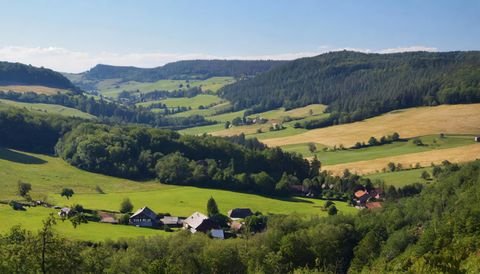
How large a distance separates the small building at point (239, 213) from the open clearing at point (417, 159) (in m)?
39.5

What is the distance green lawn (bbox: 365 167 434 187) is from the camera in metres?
107

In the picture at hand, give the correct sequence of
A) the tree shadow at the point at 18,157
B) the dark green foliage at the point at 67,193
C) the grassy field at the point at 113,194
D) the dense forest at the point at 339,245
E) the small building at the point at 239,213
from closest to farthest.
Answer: the dense forest at the point at 339,245 → the small building at the point at 239,213 → the grassy field at the point at 113,194 → the dark green foliage at the point at 67,193 → the tree shadow at the point at 18,157

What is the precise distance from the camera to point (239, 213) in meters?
87.9

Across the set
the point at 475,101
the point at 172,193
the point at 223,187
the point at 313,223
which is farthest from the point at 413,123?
the point at 313,223

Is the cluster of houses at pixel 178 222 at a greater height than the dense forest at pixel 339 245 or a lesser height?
lesser

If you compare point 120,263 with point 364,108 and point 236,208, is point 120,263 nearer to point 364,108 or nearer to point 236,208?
point 236,208

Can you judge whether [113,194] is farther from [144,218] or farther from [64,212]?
[64,212]

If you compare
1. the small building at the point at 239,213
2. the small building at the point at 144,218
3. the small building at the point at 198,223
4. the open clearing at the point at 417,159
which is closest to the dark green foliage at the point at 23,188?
the small building at the point at 144,218

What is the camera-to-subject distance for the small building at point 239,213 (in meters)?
87.1

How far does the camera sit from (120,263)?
51875mm

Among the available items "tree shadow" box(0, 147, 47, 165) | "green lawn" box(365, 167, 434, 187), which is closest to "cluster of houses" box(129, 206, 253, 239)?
"green lawn" box(365, 167, 434, 187)

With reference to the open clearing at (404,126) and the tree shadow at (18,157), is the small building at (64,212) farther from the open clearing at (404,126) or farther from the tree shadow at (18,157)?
the open clearing at (404,126)

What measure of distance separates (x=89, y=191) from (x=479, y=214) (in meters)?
62.0

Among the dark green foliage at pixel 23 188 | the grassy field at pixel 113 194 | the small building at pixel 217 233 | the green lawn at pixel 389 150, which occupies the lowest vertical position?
the small building at pixel 217 233
